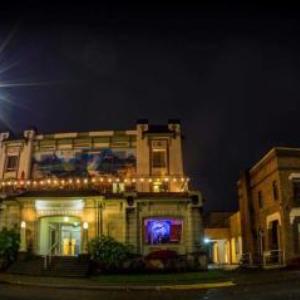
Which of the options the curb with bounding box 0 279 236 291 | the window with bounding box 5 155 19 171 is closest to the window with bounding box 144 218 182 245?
the curb with bounding box 0 279 236 291

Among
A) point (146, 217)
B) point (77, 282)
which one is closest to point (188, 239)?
point (146, 217)

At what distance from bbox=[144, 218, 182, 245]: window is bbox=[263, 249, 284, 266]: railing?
7.35 metres

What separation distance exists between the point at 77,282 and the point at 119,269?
20.0ft

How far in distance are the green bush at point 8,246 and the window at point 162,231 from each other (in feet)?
32.7

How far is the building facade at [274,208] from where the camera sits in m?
35.2

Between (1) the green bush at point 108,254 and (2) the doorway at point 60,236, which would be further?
(2) the doorway at point 60,236

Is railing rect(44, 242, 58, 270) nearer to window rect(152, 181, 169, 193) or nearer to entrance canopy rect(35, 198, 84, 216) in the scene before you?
entrance canopy rect(35, 198, 84, 216)

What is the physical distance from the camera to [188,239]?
35.9 metres

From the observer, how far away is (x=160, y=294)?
70.8ft

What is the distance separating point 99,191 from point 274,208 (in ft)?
47.8

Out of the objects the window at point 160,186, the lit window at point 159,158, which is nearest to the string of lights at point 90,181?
the window at point 160,186

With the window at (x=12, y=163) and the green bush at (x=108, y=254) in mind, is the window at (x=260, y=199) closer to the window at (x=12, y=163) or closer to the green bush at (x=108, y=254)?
the green bush at (x=108, y=254)

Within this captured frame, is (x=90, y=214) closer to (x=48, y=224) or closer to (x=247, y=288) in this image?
(x=48, y=224)

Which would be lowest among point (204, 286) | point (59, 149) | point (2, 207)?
point (204, 286)
